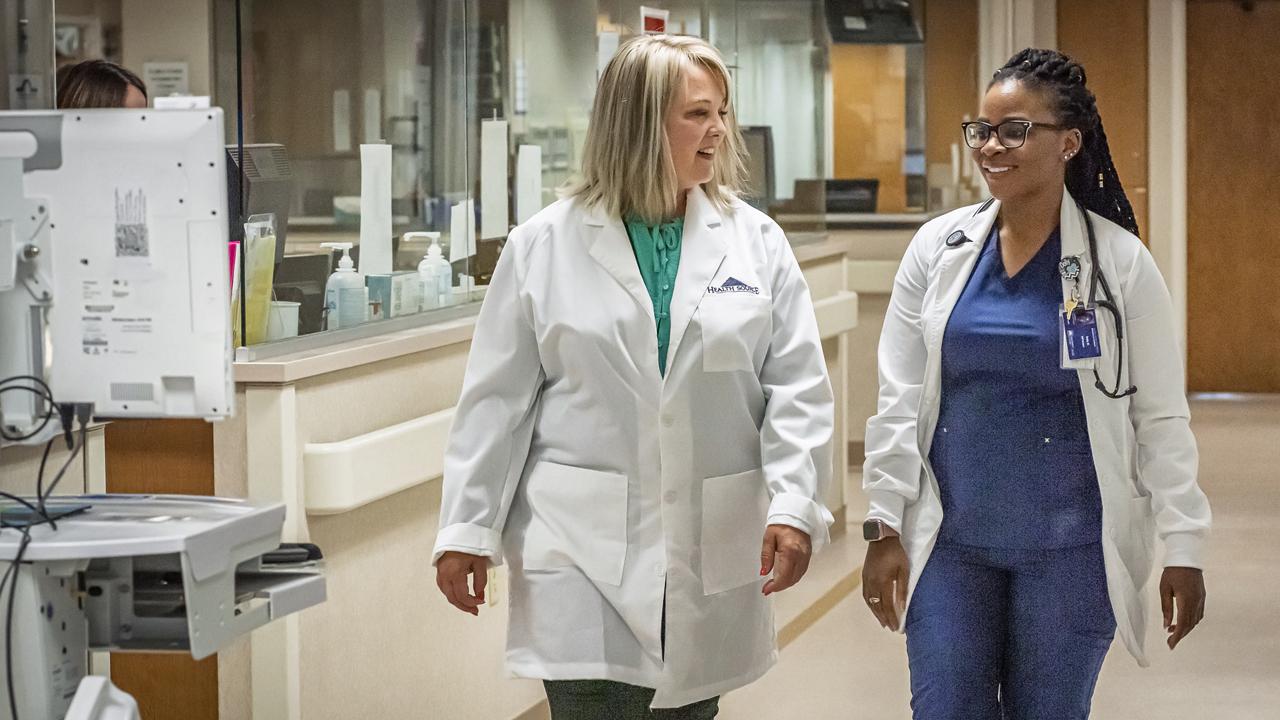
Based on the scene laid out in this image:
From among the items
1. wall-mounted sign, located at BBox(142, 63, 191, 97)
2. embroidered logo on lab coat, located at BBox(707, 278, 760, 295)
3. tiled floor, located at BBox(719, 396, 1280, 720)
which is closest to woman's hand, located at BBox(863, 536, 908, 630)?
embroidered logo on lab coat, located at BBox(707, 278, 760, 295)

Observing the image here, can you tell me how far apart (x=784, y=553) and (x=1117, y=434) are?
56 centimetres

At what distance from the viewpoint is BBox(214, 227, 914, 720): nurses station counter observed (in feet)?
10.7

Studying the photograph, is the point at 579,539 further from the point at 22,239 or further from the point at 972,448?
the point at 22,239

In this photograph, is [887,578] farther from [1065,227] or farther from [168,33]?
[168,33]

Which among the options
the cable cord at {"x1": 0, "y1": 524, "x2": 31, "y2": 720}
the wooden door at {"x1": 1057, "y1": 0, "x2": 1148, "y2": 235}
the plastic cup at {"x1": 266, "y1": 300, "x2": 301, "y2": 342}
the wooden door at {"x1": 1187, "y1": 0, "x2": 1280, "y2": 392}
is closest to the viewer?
the cable cord at {"x1": 0, "y1": 524, "x2": 31, "y2": 720}

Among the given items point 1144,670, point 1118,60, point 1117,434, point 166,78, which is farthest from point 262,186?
point 1118,60

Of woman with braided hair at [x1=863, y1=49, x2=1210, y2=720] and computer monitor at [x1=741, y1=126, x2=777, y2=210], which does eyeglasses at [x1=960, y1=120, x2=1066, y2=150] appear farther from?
computer monitor at [x1=741, y1=126, x2=777, y2=210]

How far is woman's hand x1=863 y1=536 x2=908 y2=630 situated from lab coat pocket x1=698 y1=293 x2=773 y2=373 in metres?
0.37

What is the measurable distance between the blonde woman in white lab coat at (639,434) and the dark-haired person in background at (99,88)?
148 centimetres

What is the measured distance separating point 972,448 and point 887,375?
0.21 metres

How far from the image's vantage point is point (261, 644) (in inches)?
129

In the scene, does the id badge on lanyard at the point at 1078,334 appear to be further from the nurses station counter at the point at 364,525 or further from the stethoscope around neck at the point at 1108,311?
the nurses station counter at the point at 364,525

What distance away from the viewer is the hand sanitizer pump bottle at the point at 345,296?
12.2 feet

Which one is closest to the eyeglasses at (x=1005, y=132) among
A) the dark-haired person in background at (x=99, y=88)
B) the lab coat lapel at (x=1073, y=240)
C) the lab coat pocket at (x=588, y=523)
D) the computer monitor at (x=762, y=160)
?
the lab coat lapel at (x=1073, y=240)
